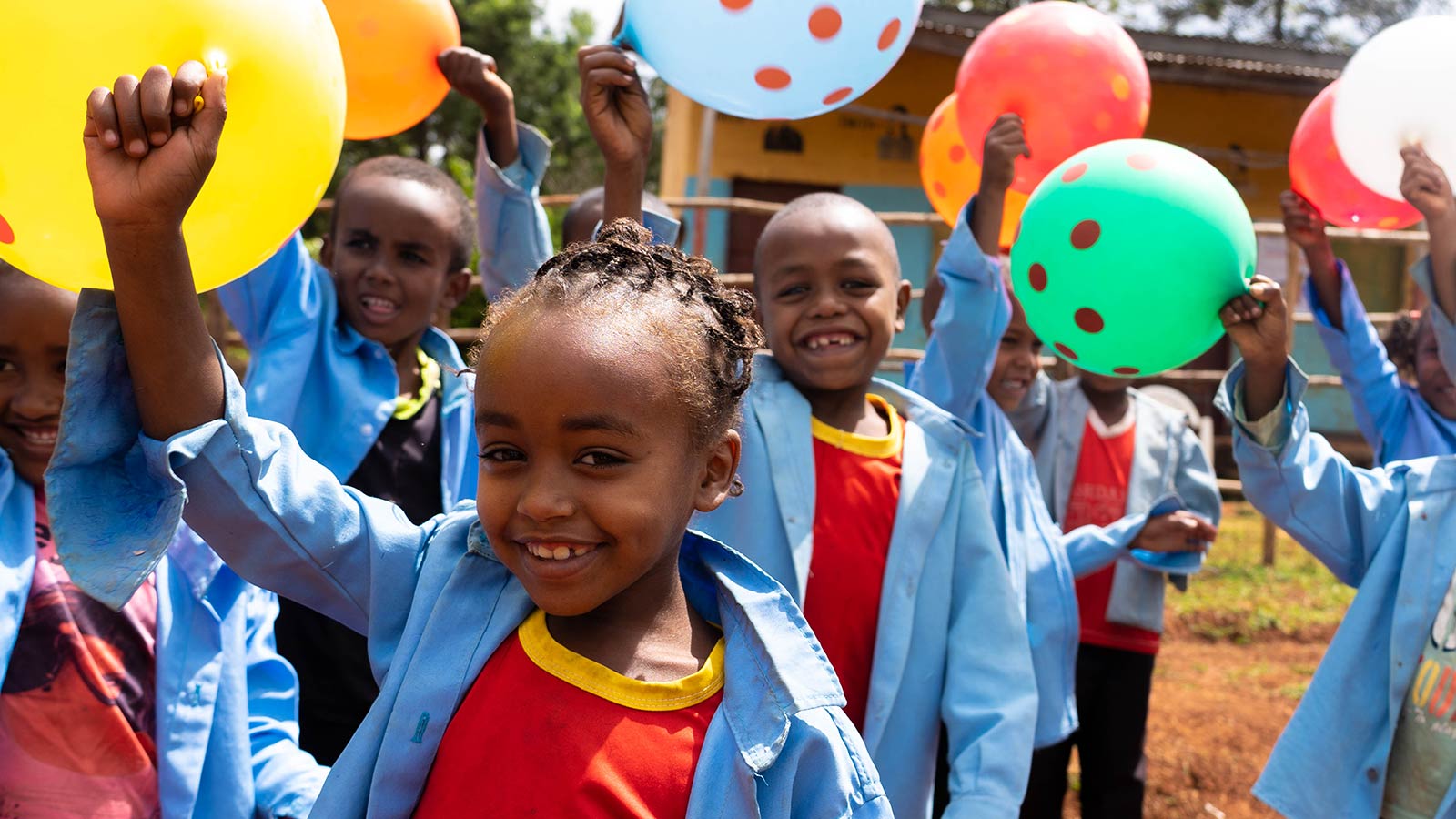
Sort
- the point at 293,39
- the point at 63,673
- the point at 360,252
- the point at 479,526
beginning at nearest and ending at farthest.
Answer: the point at 293,39 → the point at 479,526 → the point at 63,673 → the point at 360,252

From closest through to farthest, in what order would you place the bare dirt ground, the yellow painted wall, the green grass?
the bare dirt ground
the green grass
the yellow painted wall

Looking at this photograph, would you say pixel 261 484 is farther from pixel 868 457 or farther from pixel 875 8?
pixel 875 8

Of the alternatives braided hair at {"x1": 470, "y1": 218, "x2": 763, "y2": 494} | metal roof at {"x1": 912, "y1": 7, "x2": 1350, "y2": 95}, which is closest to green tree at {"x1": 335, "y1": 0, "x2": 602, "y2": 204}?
metal roof at {"x1": 912, "y1": 7, "x2": 1350, "y2": 95}

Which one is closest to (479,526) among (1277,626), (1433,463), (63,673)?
(63,673)

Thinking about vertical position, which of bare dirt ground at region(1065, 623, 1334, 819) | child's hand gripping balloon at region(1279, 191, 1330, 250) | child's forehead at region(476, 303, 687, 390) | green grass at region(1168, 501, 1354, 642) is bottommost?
green grass at region(1168, 501, 1354, 642)

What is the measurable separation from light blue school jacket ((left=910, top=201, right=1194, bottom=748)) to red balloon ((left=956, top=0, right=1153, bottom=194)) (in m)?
0.45

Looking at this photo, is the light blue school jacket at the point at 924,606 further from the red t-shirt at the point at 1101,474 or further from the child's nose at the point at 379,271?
the red t-shirt at the point at 1101,474

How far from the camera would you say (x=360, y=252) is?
295 cm

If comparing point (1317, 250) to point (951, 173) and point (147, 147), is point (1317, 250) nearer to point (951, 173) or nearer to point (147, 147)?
point (951, 173)

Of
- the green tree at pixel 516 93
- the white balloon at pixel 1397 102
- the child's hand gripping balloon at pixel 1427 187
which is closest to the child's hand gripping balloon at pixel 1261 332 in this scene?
the child's hand gripping balloon at pixel 1427 187

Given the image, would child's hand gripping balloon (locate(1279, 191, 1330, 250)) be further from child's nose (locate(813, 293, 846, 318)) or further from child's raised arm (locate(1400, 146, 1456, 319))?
child's nose (locate(813, 293, 846, 318))

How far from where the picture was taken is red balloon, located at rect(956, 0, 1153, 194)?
2.94 meters

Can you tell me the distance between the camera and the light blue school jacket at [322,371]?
268 centimetres

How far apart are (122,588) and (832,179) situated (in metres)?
10.2
